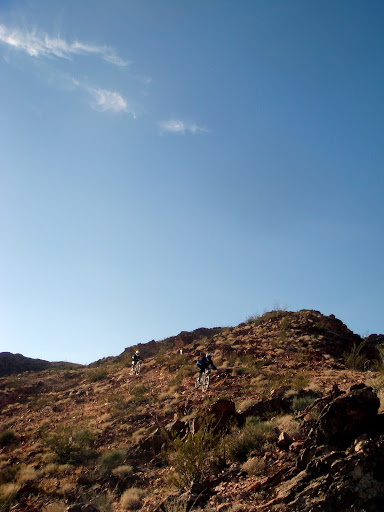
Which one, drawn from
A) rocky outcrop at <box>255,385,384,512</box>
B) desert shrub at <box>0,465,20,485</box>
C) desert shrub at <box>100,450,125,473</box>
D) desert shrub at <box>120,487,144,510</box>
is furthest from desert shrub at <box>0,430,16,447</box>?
rocky outcrop at <box>255,385,384,512</box>

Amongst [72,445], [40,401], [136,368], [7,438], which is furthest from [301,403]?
[40,401]

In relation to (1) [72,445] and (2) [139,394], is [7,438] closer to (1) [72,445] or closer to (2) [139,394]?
(1) [72,445]

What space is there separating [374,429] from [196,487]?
3.42 meters

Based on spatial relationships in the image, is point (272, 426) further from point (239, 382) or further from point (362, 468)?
Result: point (239, 382)

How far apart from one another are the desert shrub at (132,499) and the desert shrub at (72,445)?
3943 mm

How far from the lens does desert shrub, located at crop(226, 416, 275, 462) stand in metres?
8.19

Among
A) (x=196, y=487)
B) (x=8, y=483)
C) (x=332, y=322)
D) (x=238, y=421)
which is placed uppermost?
(x=332, y=322)

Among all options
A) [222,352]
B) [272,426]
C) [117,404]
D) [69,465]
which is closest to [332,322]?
[222,352]

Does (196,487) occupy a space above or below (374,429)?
below

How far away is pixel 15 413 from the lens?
19.5 m

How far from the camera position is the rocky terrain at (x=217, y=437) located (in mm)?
5781

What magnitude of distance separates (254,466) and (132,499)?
2.84m

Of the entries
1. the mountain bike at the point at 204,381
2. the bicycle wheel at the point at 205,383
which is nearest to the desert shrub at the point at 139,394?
the mountain bike at the point at 204,381

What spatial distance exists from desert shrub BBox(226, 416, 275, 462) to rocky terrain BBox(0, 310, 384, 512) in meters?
0.03
